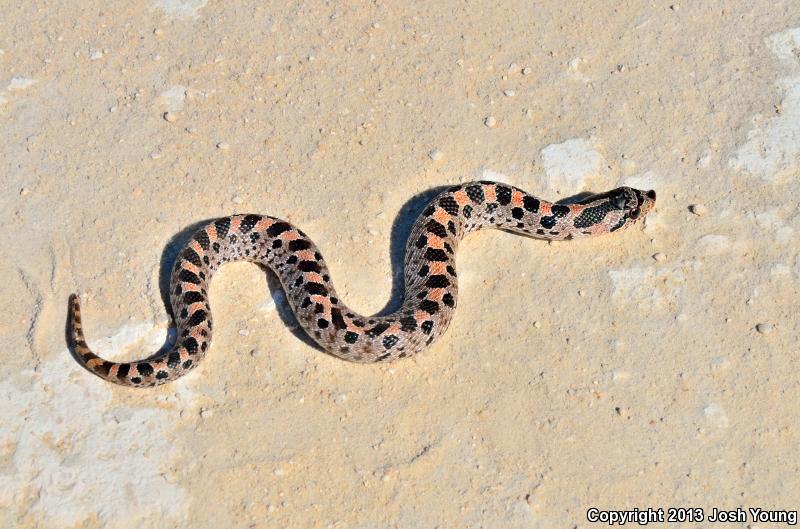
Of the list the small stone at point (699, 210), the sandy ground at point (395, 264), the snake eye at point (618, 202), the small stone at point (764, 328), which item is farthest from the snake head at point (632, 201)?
the small stone at point (764, 328)

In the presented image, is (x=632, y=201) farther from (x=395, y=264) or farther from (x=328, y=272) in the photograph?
(x=328, y=272)

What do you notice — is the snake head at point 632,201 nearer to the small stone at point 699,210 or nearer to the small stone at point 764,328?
the small stone at point 699,210

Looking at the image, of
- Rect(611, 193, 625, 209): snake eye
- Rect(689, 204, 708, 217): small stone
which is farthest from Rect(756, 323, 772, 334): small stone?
Rect(611, 193, 625, 209): snake eye

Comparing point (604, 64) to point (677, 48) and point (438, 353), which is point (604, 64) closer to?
point (677, 48)

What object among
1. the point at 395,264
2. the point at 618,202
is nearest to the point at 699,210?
the point at 618,202

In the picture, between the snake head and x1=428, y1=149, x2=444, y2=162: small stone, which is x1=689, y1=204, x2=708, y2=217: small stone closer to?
the snake head

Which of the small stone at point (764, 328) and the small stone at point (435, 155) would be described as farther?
the small stone at point (435, 155)
